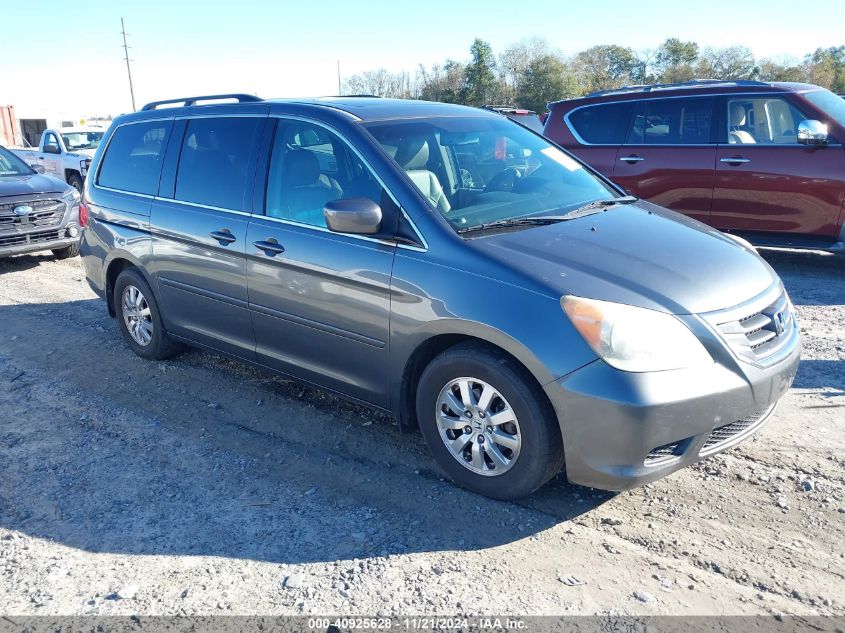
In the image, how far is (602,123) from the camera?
28.8 ft

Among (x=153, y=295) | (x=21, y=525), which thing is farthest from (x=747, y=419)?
(x=153, y=295)

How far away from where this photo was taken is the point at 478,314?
3.33 meters

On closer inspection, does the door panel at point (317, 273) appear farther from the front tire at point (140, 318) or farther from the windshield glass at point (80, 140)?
the windshield glass at point (80, 140)

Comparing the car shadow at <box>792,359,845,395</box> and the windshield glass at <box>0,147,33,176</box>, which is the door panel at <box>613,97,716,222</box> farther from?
the windshield glass at <box>0,147,33,176</box>

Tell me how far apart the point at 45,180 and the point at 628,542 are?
965 cm

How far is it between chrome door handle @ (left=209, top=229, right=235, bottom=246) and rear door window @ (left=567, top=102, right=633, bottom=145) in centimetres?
560

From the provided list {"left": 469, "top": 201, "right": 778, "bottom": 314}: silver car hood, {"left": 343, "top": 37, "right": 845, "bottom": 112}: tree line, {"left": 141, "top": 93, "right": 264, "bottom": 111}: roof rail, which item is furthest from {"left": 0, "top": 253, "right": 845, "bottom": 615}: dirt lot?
{"left": 343, "top": 37, "right": 845, "bottom": 112}: tree line

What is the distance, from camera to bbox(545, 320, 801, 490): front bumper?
301 centimetres

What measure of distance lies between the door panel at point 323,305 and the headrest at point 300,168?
279 mm

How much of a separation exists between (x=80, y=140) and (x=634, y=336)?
18.8m

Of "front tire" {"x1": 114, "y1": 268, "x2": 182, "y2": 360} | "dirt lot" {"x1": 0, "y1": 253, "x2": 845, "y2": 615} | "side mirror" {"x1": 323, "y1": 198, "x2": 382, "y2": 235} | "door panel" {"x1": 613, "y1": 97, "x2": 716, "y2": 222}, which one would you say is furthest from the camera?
"door panel" {"x1": 613, "y1": 97, "x2": 716, "y2": 222}

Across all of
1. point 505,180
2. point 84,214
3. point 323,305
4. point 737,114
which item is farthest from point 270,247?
point 737,114

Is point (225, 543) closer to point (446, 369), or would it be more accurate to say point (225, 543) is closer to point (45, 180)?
point (446, 369)

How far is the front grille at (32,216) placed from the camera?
9.12 metres
